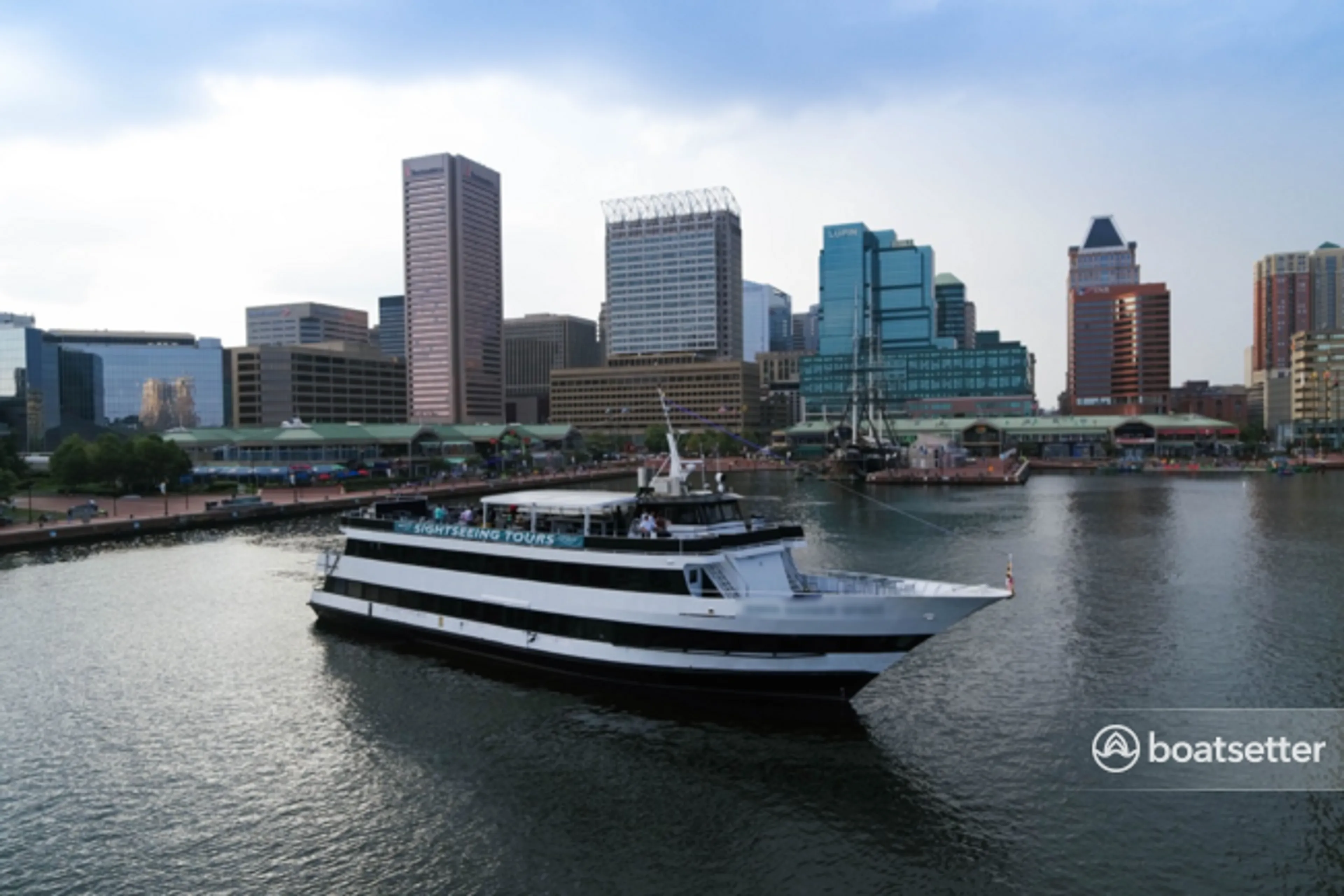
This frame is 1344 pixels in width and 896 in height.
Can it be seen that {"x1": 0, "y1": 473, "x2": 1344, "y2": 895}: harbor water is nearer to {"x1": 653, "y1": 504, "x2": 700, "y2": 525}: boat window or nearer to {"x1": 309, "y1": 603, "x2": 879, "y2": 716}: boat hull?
{"x1": 309, "y1": 603, "x2": 879, "y2": 716}: boat hull

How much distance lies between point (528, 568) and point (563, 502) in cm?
289

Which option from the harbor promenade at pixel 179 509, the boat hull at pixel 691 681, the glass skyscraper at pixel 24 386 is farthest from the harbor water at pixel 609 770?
the glass skyscraper at pixel 24 386

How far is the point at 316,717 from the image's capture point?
2641 centimetres

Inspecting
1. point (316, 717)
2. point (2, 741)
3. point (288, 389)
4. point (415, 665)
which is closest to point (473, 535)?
point (415, 665)

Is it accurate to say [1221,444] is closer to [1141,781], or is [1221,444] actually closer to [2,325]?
[1141,781]

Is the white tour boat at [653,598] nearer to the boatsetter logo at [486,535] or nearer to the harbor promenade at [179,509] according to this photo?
the boatsetter logo at [486,535]

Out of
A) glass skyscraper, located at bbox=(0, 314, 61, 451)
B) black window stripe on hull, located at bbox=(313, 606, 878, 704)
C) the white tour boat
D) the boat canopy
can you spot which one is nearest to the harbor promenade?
the white tour boat

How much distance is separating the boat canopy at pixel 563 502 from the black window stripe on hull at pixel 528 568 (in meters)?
2.20

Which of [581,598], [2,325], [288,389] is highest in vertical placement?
[2,325]

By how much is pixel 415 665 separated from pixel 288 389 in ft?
600

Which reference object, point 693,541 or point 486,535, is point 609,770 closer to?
point 693,541

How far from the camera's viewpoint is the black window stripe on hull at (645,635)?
80.9ft

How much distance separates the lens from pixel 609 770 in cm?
2238

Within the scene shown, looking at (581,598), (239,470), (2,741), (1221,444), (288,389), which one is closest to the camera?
(2,741)
